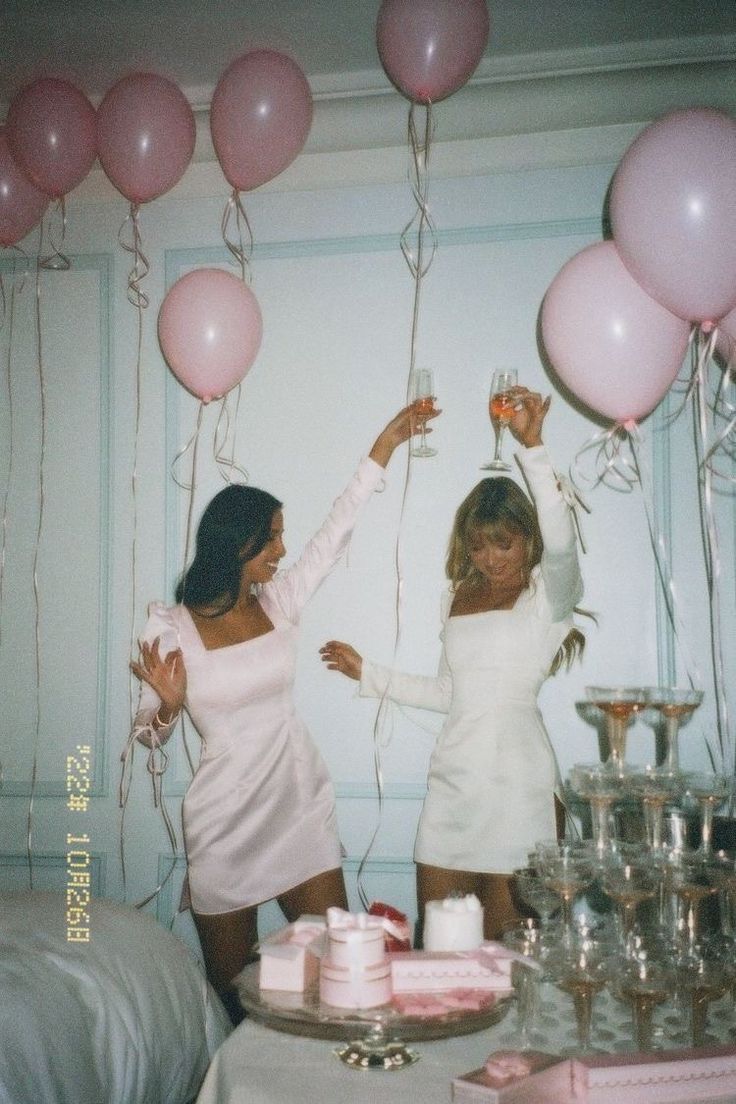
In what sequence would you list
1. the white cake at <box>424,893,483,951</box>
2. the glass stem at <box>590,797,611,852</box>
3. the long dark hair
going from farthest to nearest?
the long dark hair
the glass stem at <box>590,797,611,852</box>
the white cake at <box>424,893,483,951</box>

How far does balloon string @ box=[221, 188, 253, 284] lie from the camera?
2869 millimetres

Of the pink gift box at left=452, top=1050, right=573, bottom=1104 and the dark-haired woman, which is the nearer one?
the pink gift box at left=452, top=1050, right=573, bottom=1104

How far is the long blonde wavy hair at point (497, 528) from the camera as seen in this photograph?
2484 mm

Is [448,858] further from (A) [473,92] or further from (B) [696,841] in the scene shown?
(A) [473,92]

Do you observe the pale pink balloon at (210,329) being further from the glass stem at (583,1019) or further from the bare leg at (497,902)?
the glass stem at (583,1019)

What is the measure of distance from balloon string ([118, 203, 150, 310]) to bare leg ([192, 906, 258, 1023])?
1.89m

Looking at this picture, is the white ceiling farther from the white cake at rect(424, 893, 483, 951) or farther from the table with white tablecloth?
the table with white tablecloth

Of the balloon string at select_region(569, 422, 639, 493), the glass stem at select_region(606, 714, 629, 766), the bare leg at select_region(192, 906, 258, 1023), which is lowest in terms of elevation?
the bare leg at select_region(192, 906, 258, 1023)

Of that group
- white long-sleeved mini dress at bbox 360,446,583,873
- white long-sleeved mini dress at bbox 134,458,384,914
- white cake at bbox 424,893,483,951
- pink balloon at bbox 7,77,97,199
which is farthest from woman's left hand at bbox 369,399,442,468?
white cake at bbox 424,893,483,951

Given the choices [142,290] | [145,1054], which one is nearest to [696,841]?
[145,1054]

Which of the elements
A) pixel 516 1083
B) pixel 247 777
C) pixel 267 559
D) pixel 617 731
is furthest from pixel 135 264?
pixel 516 1083

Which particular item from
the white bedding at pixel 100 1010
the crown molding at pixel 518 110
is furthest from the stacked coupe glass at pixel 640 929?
the crown molding at pixel 518 110

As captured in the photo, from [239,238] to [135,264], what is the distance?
0.37 meters

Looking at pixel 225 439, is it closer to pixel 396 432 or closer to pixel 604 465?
pixel 396 432
